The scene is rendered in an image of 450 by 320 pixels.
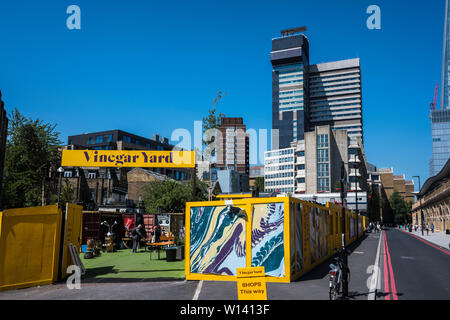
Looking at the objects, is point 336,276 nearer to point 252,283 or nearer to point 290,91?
point 252,283

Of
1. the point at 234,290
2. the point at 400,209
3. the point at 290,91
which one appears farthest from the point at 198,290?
the point at 290,91

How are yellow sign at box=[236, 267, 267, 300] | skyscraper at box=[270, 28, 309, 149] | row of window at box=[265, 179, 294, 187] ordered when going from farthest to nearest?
skyscraper at box=[270, 28, 309, 149], row of window at box=[265, 179, 294, 187], yellow sign at box=[236, 267, 267, 300]

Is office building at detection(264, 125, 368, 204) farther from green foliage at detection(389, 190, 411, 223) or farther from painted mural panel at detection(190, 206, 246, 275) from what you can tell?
painted mural panel at detection(190, 206, 246, 275)

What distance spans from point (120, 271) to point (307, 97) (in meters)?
196

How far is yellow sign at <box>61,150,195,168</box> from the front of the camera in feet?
46.9

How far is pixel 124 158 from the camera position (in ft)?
47.6

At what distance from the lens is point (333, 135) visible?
393 ft

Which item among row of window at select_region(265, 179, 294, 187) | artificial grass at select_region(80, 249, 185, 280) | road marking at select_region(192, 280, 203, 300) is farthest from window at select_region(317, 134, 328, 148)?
road marking at select_region(192, 280, 203, 300)

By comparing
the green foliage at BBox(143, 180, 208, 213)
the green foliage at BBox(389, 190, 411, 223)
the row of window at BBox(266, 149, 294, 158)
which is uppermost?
the row of window at BBox(266, 149, 294, 158)

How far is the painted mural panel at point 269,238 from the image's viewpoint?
11781mm

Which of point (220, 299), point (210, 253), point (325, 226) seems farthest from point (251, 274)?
point (325, 226)

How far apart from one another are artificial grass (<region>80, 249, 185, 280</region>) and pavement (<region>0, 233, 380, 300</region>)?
875 mm

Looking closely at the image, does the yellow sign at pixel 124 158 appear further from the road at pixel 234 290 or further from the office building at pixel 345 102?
the office building at pixel 345 102

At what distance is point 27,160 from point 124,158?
16.1 meters
